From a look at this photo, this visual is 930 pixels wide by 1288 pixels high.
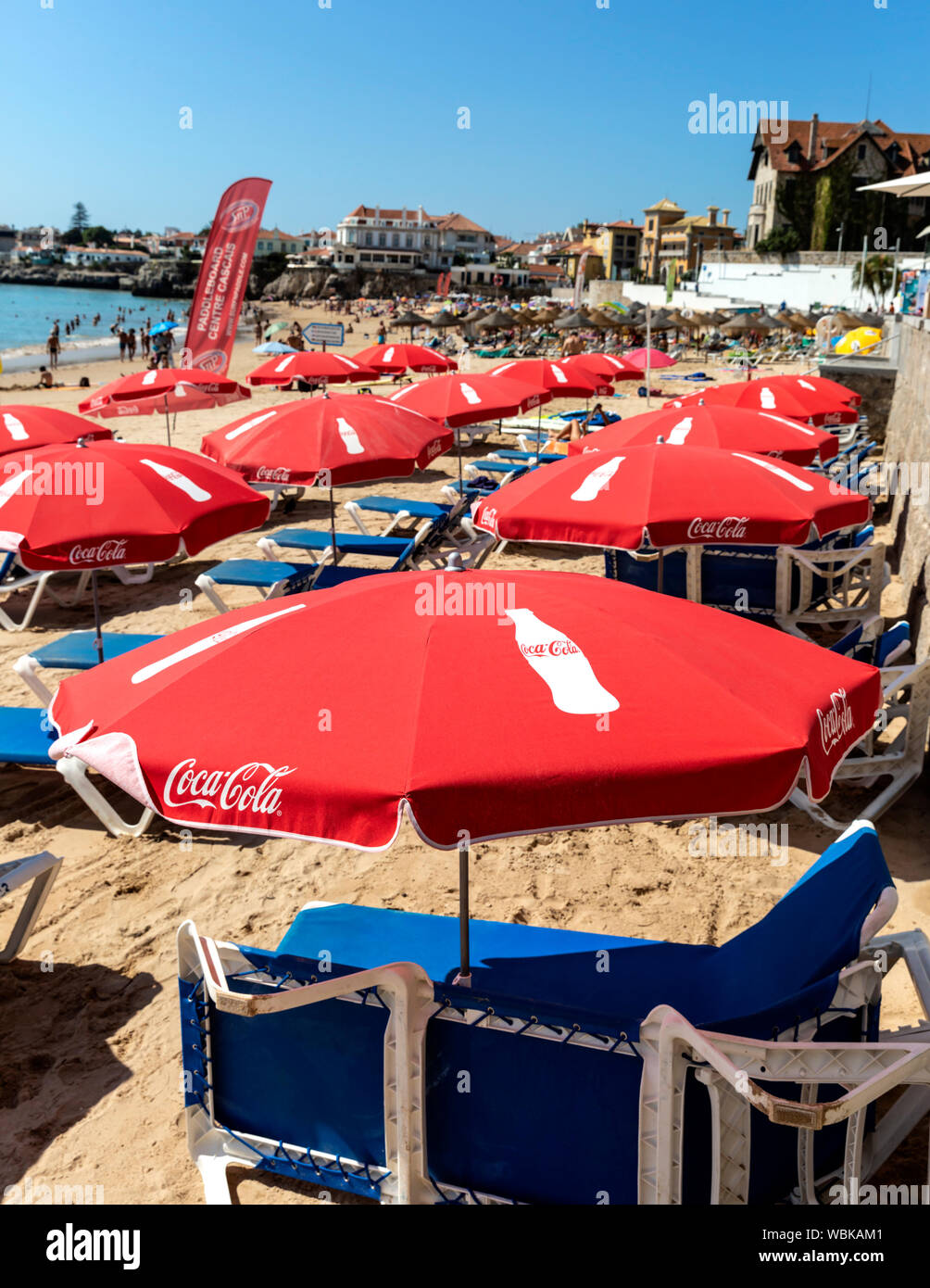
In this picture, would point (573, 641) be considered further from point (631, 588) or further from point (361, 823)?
point (361, 823)

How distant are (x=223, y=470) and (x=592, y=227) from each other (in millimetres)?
146831

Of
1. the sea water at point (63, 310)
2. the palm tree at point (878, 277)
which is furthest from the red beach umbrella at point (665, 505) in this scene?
Result: the sea water at point (63, 310)

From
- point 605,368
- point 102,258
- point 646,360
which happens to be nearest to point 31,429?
point 605,368

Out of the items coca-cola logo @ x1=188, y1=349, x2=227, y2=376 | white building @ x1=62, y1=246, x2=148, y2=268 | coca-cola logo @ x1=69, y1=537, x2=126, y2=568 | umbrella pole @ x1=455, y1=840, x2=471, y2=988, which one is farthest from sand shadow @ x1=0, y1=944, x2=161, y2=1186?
white building @ x1=62, y1=246, x2=148, y2=268

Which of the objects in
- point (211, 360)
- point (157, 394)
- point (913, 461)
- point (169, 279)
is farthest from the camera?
point (169, 279)

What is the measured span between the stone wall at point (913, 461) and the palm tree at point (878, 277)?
3757cm

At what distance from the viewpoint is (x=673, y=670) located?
2.42 metres

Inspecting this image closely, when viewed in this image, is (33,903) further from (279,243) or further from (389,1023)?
(279,243)

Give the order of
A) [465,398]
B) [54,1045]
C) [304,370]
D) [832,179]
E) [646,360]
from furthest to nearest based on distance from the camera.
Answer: [832,179]
[646,360]
[304,370]
[465,398]
[54,1045]

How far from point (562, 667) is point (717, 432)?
15.2 feet

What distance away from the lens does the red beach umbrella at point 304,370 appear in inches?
574

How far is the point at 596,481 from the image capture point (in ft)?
16.4
